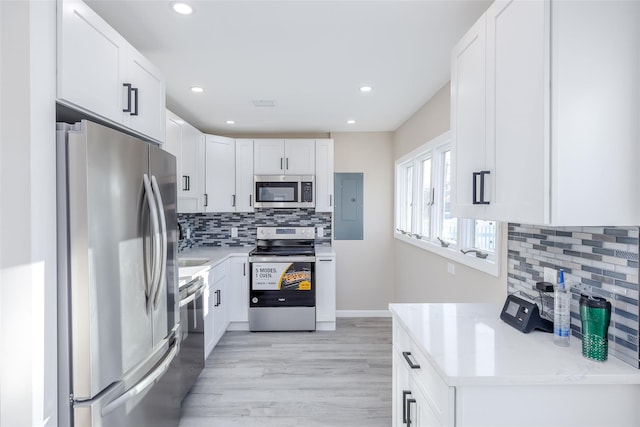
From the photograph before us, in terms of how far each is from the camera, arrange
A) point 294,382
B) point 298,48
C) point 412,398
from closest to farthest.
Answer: point 412,398
point 298,48
point 294,382

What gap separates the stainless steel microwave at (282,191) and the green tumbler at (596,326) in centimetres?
325

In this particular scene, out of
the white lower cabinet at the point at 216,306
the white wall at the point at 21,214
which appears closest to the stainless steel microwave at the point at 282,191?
the white lower cabinet at the point at 216,306

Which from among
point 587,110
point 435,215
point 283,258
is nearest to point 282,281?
point 283,258

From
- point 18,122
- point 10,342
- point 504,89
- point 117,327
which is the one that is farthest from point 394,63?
point 10,342

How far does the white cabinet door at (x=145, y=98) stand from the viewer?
1.67 meters

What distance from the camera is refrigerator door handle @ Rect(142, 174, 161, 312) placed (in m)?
1.53

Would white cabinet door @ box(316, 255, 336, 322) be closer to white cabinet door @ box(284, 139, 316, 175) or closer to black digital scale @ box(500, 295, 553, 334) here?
white cabinet door @ box(284, 139, 316, 175)

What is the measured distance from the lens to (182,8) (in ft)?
5.59

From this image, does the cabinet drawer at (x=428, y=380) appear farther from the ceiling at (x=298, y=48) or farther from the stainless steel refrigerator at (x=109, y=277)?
the ceiling at (x=298, y=48)

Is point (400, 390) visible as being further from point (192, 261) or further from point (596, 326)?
point (192, 261)

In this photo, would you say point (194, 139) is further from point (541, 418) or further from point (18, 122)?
point (541, 418)

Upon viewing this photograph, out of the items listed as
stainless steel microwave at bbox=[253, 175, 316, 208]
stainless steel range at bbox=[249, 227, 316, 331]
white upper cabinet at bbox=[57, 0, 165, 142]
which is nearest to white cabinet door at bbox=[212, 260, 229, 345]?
stainless steel range at bbox=[249, 227, 316, 331]

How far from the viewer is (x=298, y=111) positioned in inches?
139

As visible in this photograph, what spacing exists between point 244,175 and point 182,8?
2.60 metres
